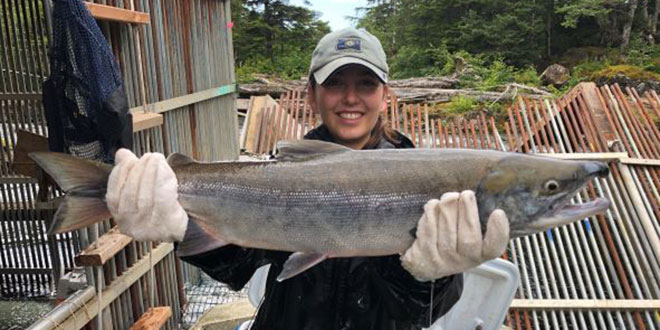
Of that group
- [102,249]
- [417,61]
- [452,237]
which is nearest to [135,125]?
[102,249]

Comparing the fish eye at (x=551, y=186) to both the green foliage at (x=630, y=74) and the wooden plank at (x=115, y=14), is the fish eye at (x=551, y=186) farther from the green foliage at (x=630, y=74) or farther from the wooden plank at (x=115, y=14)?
the green foliage at (x=630, y=74)

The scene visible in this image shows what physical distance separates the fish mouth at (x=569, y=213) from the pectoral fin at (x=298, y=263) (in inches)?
40.0

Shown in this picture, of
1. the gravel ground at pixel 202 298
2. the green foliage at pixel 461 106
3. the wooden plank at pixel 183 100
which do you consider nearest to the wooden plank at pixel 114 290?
the gravel ground at pixel 202 298

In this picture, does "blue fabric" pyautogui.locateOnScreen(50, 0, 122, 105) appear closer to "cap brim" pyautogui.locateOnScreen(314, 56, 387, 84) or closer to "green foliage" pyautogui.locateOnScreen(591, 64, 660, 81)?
"cap brim" pyautogui.locateOnScreen(314, 56, 387, 84)

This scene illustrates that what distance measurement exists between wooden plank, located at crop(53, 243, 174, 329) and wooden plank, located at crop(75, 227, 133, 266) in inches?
14.3

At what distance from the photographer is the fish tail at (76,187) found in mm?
2234

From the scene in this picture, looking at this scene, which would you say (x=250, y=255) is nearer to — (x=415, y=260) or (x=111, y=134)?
(x=415, y=260)

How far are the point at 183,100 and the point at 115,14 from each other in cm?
192

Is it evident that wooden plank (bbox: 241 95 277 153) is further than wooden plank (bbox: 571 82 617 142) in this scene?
Yes

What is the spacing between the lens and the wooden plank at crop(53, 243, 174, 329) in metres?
3.71

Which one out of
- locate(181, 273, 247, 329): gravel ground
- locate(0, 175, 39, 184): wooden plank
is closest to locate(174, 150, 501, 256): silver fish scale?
locate(181, 273, 247, 329): gravel ground

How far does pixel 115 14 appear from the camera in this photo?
162 inches

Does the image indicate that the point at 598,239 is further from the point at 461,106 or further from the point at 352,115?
the point at 461,106

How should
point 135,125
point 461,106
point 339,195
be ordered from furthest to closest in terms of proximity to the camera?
point 461,106 < point 135,125 < point 339,195
